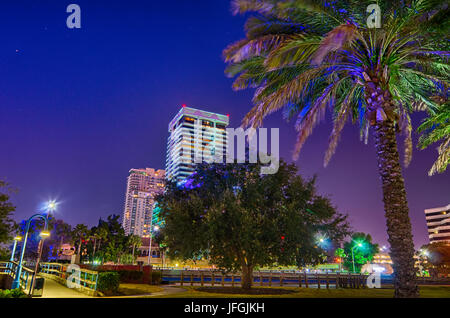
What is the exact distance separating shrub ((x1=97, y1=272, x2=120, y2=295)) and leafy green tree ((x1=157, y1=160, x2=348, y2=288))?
4013 millimetres

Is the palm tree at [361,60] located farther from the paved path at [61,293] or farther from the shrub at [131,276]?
the shrub at [131,276]

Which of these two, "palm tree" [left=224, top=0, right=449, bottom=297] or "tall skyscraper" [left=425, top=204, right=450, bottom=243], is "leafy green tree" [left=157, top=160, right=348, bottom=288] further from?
"tall skyscraper" [left=425, top=204, right=450, bottom=243]

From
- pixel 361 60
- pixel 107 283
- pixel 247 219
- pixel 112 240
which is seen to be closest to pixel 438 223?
pixel 112 240

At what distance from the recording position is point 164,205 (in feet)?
70.5

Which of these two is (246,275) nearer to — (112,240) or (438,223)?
(112,240)

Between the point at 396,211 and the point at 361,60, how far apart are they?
5678 millimetres

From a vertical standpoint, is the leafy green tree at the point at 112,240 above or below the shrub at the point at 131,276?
above

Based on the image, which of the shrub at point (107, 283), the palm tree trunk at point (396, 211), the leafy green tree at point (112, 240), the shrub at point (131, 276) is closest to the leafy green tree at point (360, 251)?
the leafy green tree at point (112, 240)

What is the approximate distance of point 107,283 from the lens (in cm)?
1642

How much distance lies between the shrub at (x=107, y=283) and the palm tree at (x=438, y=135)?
16.5m

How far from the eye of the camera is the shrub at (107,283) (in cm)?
1616
